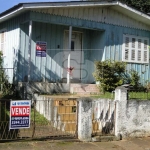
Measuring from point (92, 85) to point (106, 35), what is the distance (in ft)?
8.78

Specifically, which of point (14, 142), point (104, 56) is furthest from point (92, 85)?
point (14, 142)

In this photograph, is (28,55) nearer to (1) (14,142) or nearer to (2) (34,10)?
(2) (34,10)

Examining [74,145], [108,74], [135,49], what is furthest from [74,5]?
[74,145]

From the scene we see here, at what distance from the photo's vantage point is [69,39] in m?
12.6

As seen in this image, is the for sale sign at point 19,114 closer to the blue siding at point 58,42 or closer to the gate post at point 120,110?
the gate post at point 120,110

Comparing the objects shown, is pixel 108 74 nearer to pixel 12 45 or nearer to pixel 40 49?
pixel 40 49

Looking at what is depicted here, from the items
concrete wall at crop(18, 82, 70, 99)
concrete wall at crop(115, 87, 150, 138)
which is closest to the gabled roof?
concrete wall at crop(18, 82, 70, 99)

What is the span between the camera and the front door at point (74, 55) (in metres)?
13.5

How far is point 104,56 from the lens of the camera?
1387 centimetres

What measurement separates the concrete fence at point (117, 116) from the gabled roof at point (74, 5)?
470 cm

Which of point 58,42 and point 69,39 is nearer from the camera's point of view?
point 69,39

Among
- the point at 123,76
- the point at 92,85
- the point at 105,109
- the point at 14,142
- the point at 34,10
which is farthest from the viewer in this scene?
the point at 123,76

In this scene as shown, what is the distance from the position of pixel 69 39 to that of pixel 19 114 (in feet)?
20.3

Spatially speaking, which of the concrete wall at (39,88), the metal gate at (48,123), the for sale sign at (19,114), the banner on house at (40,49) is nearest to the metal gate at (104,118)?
the metal gate at (48,123)
